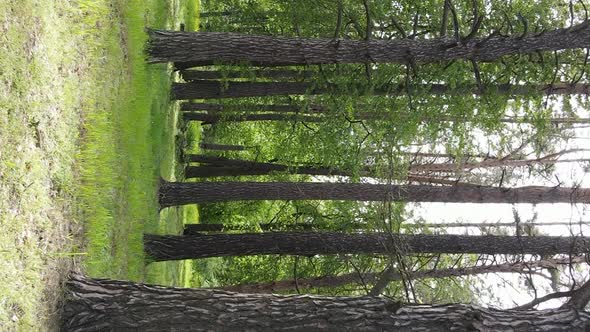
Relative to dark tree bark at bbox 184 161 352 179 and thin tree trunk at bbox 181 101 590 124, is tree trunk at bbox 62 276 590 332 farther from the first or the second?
dark tree bark at bbox 184 161 352 179

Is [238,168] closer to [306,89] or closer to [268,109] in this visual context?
[268,109]

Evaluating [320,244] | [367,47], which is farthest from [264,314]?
[320,244]

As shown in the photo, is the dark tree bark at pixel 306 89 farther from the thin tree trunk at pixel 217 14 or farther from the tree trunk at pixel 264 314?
the tree trunk at pixel 264 314

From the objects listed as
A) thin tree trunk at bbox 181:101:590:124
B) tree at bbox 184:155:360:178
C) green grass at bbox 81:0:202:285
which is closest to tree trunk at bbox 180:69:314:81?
thin tree trunk at bbox 181:101:590:124

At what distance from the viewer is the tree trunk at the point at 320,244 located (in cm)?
→ 970

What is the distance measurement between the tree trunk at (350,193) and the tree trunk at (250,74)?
90.2 inches

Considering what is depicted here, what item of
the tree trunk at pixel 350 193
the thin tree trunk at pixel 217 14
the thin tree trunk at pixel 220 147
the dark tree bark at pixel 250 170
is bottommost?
the tree trunk at pixel 350 193

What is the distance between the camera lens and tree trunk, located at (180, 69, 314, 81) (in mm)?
11805

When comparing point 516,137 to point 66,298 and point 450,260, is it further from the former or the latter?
point 66,298

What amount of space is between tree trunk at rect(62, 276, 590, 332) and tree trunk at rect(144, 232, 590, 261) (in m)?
4.18

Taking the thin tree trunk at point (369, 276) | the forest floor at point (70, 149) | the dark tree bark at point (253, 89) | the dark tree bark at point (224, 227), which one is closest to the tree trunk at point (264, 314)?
the forest floor at point (70, 149)

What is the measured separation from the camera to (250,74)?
1151cm

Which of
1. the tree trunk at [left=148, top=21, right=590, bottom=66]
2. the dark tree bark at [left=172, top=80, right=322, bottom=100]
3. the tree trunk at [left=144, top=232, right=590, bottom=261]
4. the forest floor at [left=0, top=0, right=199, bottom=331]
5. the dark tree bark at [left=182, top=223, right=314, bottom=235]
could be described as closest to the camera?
the forest floor at [left=0, top=0, right=199, bottom=331]

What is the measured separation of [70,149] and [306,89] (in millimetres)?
6279
